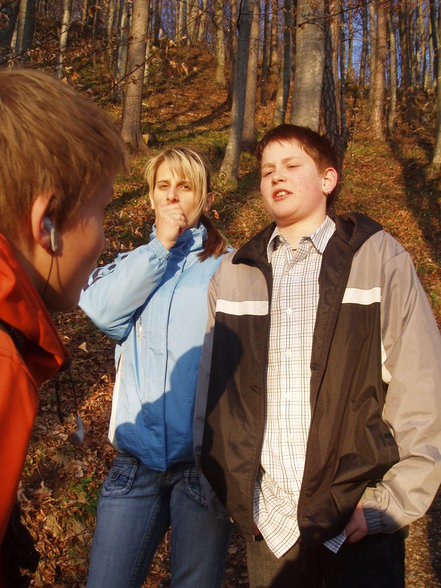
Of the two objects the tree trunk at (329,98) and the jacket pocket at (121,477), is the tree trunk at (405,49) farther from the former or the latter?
Result: the jacket pocket at (121,477)

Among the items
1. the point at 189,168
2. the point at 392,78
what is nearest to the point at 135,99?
the point at 189,168

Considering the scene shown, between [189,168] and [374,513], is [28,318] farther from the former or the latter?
[189,168]

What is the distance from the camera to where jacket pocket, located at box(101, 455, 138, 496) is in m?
2.28

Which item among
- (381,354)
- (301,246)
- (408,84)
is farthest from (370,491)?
(408,84)

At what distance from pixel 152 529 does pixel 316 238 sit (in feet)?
5.10

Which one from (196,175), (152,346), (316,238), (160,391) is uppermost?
(196,175)

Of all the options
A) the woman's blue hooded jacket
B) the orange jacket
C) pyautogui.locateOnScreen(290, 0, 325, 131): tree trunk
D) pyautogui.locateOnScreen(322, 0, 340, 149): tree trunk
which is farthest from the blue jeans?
pyautogui.locateOnScreen(322, 0, 340, 149): tree trunk

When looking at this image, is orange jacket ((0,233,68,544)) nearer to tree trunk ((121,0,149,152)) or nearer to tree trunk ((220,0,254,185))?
tree trunk ((121,0,149,152))

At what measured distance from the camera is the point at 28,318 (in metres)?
0.98

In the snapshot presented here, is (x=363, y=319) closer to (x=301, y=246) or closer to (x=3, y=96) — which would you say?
(x=301, y=246)

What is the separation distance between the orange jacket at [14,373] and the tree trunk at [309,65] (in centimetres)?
544

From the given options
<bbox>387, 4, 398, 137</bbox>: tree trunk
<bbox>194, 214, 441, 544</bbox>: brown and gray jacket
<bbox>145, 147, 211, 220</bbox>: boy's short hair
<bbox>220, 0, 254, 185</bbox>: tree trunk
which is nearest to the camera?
<bbox>194, 214, 441, 544</bbox>: brown and gray jacket

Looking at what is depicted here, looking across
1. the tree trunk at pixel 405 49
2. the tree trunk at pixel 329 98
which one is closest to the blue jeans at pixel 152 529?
the tree trunk at pixel 329 98

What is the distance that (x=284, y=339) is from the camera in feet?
7.39
